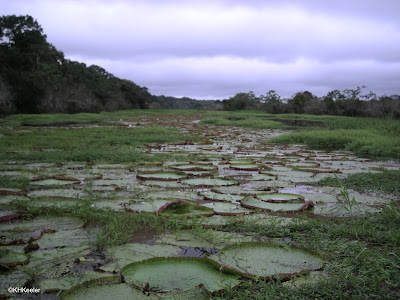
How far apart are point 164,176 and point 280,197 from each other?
80.1 inches

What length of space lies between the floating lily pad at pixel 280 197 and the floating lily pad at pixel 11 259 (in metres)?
2.48

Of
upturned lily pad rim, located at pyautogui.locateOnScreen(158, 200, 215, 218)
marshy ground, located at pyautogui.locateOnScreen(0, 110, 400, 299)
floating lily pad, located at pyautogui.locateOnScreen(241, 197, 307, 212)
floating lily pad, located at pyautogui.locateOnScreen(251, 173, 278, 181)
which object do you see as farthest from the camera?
floating lily pad, located at pyautogui.locateOnScreen(251, 173, 278, 181)

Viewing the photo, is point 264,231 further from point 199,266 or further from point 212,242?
point 199,266

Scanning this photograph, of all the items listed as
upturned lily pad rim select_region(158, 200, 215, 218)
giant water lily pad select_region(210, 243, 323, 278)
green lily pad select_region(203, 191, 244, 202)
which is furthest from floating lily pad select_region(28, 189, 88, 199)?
giant water lily pad select_region(210, 243, 323, 278)

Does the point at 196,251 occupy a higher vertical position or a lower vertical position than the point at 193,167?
lower

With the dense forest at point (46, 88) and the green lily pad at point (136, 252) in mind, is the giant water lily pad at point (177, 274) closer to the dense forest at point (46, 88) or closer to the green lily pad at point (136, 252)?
the green lily pad at point (136, 252)

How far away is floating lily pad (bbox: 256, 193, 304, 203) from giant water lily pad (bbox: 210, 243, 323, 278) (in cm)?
130

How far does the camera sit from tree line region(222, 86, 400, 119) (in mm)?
26780

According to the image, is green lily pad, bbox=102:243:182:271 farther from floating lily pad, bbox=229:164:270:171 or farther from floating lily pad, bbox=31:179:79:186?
floating lily pad, bbox=229:164:270:171

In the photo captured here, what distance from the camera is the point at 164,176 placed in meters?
5.54

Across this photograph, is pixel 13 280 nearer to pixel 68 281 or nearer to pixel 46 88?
pixel 68 281

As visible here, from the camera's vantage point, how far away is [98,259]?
2.52 metres

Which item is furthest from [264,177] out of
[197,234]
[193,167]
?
[197,234]

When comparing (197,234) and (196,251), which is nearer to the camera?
(196,251)
